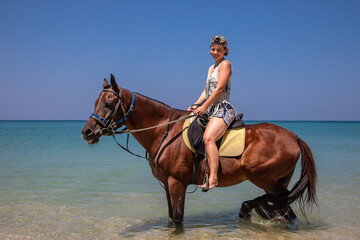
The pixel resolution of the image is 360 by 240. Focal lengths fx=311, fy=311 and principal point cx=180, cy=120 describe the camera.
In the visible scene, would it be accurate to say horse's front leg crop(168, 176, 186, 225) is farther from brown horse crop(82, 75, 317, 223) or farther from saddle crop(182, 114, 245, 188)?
saddle crop(182, 114, 245, 188)

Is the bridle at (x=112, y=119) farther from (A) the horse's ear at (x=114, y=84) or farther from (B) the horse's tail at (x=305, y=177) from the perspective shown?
(B) the horse's tail at (x=305, y=177)

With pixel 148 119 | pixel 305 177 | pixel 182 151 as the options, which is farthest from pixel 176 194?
pixel 305 177

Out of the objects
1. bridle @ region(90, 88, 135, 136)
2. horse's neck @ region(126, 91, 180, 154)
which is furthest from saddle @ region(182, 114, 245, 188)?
bridle @ region(90, 88, 135, 136)

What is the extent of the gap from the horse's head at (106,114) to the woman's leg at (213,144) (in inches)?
45.1

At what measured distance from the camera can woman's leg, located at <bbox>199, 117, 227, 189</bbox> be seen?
4.15 m

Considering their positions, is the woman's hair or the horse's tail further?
the horse's tail

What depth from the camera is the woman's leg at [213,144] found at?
4148mm

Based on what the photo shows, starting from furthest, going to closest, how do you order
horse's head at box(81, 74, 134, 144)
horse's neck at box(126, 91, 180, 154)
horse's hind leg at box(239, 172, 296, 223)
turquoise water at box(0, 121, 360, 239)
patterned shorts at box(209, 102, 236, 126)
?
turquoise water at box(0, 121, 360, 239)
horse's hind leg at box(239, 172, 296, 223)
horse's neck at box(126, 91, 180, 154)
patterned shorts at box(209, 102, 236, 126)
horse's head at box(81, 74, 134, 144)

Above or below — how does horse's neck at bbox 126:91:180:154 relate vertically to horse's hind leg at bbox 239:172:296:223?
above

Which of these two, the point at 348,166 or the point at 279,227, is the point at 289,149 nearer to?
the point at 279,227

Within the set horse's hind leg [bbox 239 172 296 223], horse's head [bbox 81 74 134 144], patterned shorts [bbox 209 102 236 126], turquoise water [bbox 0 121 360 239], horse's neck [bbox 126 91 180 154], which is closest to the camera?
horse's head [bbox 81 74 134 144]

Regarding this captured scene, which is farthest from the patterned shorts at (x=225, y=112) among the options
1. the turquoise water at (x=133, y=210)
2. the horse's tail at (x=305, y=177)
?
the turquoise water at (x=133, y=210)

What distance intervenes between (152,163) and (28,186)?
5.50m

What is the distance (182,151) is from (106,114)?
3.81 feet
